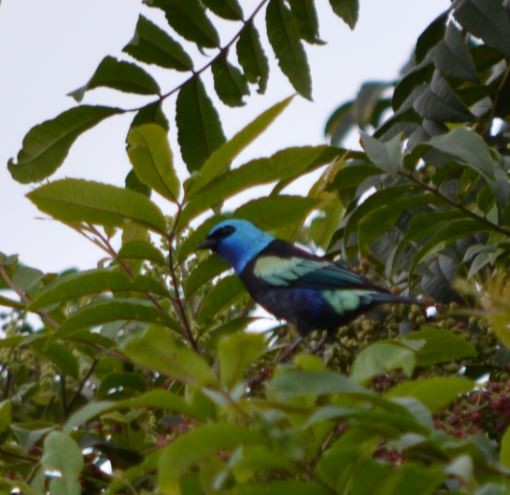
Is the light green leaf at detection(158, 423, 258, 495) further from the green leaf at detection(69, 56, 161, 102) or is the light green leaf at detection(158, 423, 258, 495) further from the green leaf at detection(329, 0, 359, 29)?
the green leaf at detection(329, 0, 359, 29)

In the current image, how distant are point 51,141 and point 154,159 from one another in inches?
30.1

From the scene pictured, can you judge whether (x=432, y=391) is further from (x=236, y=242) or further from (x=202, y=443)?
(x=236, y=242)

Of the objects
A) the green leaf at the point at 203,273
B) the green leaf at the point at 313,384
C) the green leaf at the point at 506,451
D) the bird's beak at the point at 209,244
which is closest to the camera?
the green leaf at the point at 313,384

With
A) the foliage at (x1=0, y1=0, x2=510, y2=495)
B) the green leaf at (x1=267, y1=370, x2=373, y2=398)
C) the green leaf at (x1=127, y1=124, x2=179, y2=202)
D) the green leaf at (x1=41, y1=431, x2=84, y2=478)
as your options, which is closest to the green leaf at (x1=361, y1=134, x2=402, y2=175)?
the foliage at (x1=0, y1=0, x2=510, y2=495)

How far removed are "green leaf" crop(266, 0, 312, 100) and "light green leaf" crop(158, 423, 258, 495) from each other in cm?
225

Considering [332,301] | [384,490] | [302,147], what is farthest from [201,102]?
[384,490]

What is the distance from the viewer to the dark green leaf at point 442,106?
10.6 feet

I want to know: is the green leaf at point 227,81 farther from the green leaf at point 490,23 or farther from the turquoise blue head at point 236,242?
the green leaf at point 490,23

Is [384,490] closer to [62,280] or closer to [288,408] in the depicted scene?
[288,408]

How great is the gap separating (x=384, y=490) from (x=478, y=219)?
1299mm

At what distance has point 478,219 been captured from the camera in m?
2.79

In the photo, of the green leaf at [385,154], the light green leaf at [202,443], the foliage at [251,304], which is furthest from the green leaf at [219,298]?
the light green leaf at [202,443]

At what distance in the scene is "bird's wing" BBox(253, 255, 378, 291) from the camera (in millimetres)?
3607

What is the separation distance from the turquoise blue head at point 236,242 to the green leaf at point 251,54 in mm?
448
